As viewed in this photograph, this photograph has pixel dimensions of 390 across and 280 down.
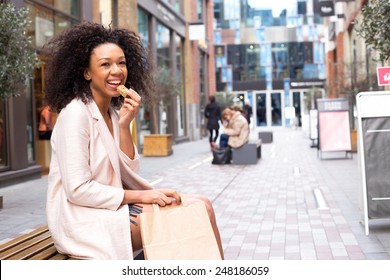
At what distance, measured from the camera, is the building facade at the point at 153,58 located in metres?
11.4

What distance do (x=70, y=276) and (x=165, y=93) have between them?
56.4 feet

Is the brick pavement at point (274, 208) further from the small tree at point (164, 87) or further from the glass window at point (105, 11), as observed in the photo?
the glass window at point (105, 11)

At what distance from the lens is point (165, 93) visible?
1906 centimetres

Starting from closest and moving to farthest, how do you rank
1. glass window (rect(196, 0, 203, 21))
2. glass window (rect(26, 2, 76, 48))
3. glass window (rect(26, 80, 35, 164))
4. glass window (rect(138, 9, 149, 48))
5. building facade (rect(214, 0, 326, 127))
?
glass window (rect(26, 80, 35, 164)) < glass window (rect(26, 2, 76, 48)) < glass window (rect(138, 9, 149, 48)) < glass window (rect(196, 0, 203, 21)) < building facade (rect(214, 0, 326, 127))

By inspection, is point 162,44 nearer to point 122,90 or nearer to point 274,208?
point 274,208

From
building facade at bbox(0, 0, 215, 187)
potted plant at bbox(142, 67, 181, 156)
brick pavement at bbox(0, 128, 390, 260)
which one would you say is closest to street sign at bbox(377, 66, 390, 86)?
brick pavement at bbox(0, 128, 390, 260)

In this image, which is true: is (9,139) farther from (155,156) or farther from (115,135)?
(115,135)

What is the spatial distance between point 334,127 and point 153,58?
12861 mm

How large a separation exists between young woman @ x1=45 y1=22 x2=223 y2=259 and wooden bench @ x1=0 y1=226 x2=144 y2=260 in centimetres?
7

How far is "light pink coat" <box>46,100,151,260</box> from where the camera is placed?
2.63 meters

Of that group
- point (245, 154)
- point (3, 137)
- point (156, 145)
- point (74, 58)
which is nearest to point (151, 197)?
point (74, 58)

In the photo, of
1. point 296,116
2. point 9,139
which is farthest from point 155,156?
point 296,116

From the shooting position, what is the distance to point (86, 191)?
2.68 m

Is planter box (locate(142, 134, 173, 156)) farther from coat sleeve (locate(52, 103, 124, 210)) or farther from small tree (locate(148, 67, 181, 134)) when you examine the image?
coat sleeve (locate(52, 103, 124, 210))
